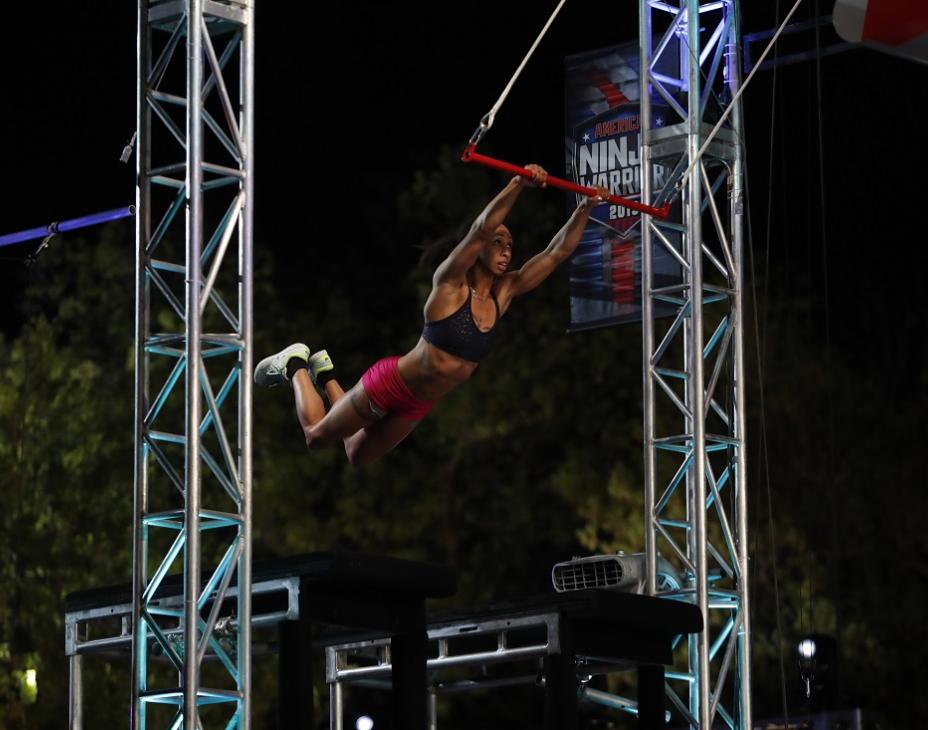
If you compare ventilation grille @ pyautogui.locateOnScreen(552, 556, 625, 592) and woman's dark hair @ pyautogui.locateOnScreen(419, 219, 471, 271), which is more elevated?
woman's dark hair @ pyautogui.locateOnScreen(419, 219, 471, 271)

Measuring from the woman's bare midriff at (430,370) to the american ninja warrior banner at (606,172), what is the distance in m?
2.12

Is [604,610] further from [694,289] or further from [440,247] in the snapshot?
[694,289]

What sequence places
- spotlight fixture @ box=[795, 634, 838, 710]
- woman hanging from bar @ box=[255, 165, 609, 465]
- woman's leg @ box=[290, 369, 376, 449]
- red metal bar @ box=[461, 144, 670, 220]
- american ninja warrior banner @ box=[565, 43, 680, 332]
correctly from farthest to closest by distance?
spotlight fixture @ box=[795, 634, 838, 710] < american ninja warrior banner @ box=[565, 43, 680, 332] < woman's leg @ box=[290, 369, 376, 449] < woman hanging from bar @ box=[255, 165, 609, 465] < red metal bar @ box=[461, 144, 670, 220]

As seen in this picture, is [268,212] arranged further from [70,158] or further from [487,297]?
[487,297]

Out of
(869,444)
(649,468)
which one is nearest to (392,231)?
(869,444)

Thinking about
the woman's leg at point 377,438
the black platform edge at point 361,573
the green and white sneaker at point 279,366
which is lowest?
the black platform edge at point 361,573

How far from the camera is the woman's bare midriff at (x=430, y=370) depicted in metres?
7.89

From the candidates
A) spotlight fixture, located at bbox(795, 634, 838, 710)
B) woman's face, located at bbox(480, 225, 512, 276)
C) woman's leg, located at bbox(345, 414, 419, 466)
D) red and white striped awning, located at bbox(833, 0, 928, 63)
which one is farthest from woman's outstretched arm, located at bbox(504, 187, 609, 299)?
spotlight fixture, located at bbox(795, 634, 838, 710)

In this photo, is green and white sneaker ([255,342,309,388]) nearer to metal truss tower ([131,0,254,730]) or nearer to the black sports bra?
metal truss tower ([131,0,254,730])

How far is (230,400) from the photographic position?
18.6 m

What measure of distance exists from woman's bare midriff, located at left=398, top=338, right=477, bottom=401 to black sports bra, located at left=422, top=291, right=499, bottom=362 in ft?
0.10

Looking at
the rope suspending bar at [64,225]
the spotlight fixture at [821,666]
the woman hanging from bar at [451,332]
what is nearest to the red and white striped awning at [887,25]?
the woman hanging from bar at [451,332]

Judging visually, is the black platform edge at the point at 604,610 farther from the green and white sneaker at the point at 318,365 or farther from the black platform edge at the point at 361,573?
the green and white sneaker at the point at 318,365

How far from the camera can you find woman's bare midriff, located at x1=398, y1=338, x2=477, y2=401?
7887mm
